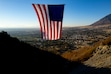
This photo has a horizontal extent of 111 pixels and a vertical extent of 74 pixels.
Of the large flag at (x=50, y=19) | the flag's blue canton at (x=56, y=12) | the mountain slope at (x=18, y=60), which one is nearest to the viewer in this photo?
the mountain slope at (x=18, y=60)

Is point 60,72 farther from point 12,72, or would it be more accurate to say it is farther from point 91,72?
point 12,72

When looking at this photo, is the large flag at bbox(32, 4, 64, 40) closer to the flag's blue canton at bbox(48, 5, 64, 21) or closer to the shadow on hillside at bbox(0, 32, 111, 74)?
the flag's blue canton at bbox(48, 5, 64, 21)

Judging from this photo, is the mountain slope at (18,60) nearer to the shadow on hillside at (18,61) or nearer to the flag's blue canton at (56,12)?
the shadow on hillside at (18,61)

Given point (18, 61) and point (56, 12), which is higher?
point (56, 12)

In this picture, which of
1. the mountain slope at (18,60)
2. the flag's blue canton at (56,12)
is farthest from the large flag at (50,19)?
the mountain slope at (18,60)

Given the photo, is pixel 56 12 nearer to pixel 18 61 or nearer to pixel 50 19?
pixel 50 19

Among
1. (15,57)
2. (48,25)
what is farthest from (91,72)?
(15,57)

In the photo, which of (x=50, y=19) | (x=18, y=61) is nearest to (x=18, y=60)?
(x=18, y=61)

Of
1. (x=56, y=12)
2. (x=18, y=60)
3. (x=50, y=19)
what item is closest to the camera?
(x=56, y=12)
